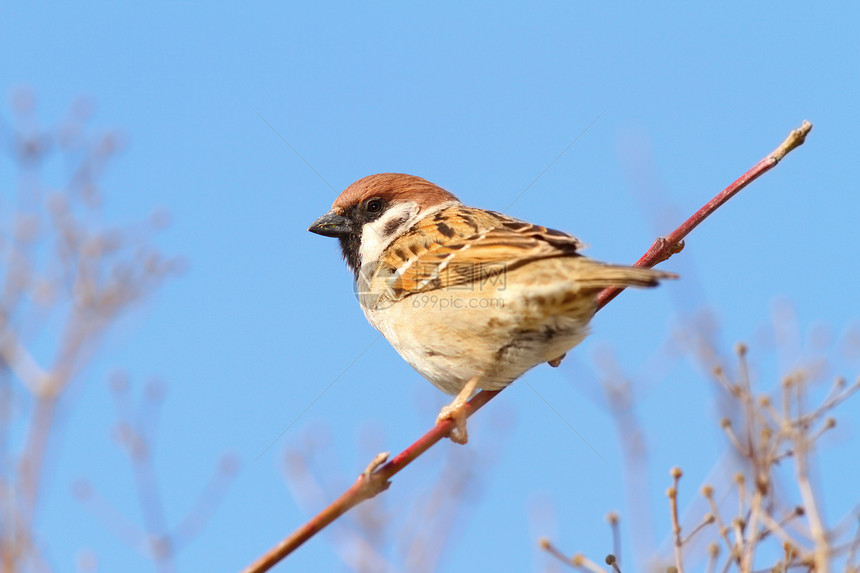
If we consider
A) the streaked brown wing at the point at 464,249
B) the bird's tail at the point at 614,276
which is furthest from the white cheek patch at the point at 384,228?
the bird's tail at the point at 614,276

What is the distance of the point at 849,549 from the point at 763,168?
3.83 feet

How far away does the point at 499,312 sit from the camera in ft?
11.2

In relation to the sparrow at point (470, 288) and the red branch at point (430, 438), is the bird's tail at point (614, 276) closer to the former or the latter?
the sparrow at point (470, 288)

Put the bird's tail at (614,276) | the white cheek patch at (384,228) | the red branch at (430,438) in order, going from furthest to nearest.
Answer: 1. the white cheek patch at (384,228)
2. the bird's tail at (614,276)
3. the red branch at (430,438)

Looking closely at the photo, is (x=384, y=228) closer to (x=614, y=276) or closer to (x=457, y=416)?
(x=457, y=416)

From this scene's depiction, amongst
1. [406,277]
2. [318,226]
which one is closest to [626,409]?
[406,277]

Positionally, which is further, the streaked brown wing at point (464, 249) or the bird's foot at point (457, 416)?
the streaked brown wing at point (464, 249)

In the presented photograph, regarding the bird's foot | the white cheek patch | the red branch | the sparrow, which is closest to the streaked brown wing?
the sparrow

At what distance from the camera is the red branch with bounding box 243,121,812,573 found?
1924mm

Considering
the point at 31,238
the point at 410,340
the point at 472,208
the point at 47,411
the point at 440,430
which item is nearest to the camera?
the point at 440,430

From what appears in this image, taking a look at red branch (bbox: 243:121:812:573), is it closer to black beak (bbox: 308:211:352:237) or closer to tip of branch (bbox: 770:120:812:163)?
tip of branch (bbox: 770:120:812:163)

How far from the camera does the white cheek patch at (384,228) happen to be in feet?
14.0

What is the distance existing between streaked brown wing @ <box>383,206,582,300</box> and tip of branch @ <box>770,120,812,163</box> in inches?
35.9

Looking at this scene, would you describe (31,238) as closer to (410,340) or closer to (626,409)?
(410,340)
